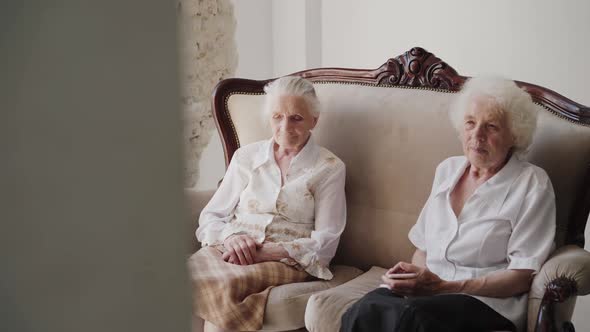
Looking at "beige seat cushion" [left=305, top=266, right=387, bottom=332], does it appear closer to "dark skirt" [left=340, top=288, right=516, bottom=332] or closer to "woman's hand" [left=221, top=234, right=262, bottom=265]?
"dark skirt" [left=340, top=288, right=516, bottom=332]

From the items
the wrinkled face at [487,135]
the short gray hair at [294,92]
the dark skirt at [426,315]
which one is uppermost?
the short gray hair at [294,92]

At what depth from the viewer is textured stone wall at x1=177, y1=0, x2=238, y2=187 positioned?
11.3ft

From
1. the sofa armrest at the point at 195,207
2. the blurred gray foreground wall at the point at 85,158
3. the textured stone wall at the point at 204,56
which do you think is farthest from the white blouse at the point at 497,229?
the blurred gray foreground wall at the point at 85,158

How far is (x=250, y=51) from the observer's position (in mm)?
4574

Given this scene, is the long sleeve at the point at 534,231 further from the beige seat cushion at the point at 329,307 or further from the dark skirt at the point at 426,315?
the beige seat cushion at the point at 329,307

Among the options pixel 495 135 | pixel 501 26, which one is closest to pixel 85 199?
pixel 495 135

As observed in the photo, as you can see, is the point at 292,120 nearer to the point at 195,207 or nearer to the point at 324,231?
the point at 324,231

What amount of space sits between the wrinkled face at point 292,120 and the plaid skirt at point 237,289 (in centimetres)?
46

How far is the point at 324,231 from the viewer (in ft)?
8.04

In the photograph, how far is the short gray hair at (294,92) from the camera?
2.60 metres

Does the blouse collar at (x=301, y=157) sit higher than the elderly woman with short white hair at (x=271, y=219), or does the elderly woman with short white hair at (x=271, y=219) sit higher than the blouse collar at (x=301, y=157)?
the blouse collar at (x=301, y=157)

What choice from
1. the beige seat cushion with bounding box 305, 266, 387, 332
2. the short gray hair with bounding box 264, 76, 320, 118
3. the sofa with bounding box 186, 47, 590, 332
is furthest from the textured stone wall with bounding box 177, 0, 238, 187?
the beige seat cushion with bounding box 305, 266, 387, 332

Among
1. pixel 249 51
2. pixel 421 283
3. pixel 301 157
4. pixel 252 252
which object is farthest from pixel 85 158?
pixel 249 51

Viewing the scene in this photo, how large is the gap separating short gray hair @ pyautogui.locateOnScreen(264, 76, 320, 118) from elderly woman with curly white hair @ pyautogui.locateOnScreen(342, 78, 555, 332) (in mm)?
552
